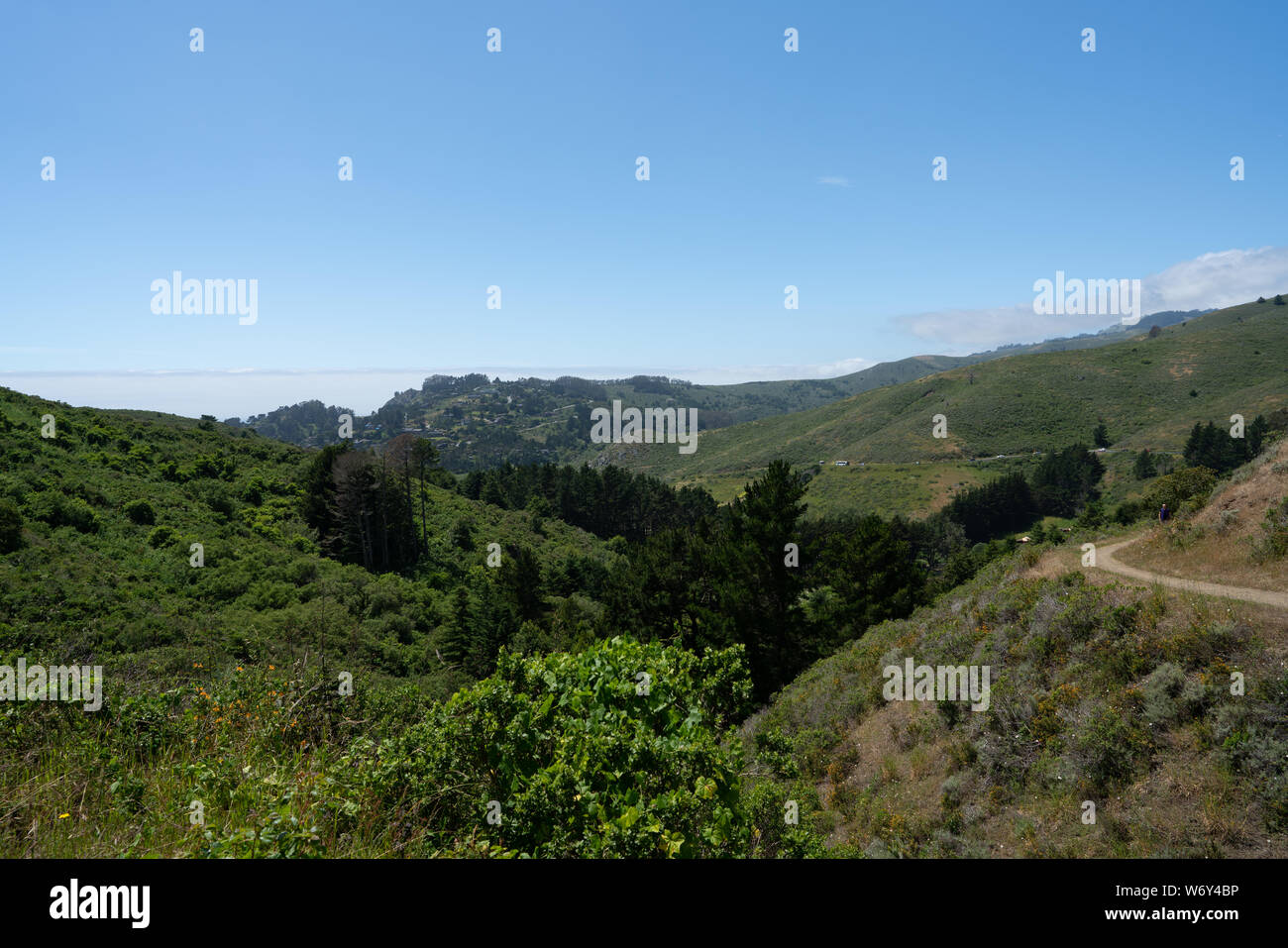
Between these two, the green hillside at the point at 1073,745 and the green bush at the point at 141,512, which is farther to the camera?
the green bush at the point at 141,512

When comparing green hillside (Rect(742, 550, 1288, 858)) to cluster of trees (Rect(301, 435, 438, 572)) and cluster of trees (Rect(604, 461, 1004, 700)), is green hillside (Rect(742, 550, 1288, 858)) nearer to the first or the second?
cluster of trees (Rect(604, 461, 1004, 700))

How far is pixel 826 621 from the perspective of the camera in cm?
2959

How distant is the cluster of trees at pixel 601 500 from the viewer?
8781cm

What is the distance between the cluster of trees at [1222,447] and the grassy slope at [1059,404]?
15.3m

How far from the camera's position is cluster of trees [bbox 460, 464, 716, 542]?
87.8m

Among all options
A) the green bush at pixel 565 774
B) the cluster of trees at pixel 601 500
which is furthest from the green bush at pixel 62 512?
the cluster of trees at pixel 601 500

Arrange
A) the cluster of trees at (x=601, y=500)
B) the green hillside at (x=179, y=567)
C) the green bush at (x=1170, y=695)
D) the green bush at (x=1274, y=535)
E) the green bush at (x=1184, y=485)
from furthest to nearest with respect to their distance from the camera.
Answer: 1. the cluster of trees at (x=601, y=500)
2. the green bush at (x=1184, y=485)
3. the green hillside at (x=179, y=567)
4. the green bush at (x=1274, y=535)
5. the green bush at (x=1170, y=695)

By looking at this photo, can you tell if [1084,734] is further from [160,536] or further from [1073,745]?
[160,536]

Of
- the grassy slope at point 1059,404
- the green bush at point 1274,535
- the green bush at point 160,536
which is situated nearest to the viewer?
the green bush at point 1274,535

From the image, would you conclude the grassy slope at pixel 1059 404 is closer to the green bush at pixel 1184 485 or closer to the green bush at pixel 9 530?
the green bush at pixel 1184 485

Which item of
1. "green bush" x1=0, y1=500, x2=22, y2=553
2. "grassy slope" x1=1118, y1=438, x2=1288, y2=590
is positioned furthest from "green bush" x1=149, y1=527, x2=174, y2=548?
"grassy slope" x1=1118, y1=438, x2=1288, y2=590

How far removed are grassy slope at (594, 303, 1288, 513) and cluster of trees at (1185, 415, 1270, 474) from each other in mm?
15253

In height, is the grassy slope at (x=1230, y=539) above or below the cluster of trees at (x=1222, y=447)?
below
